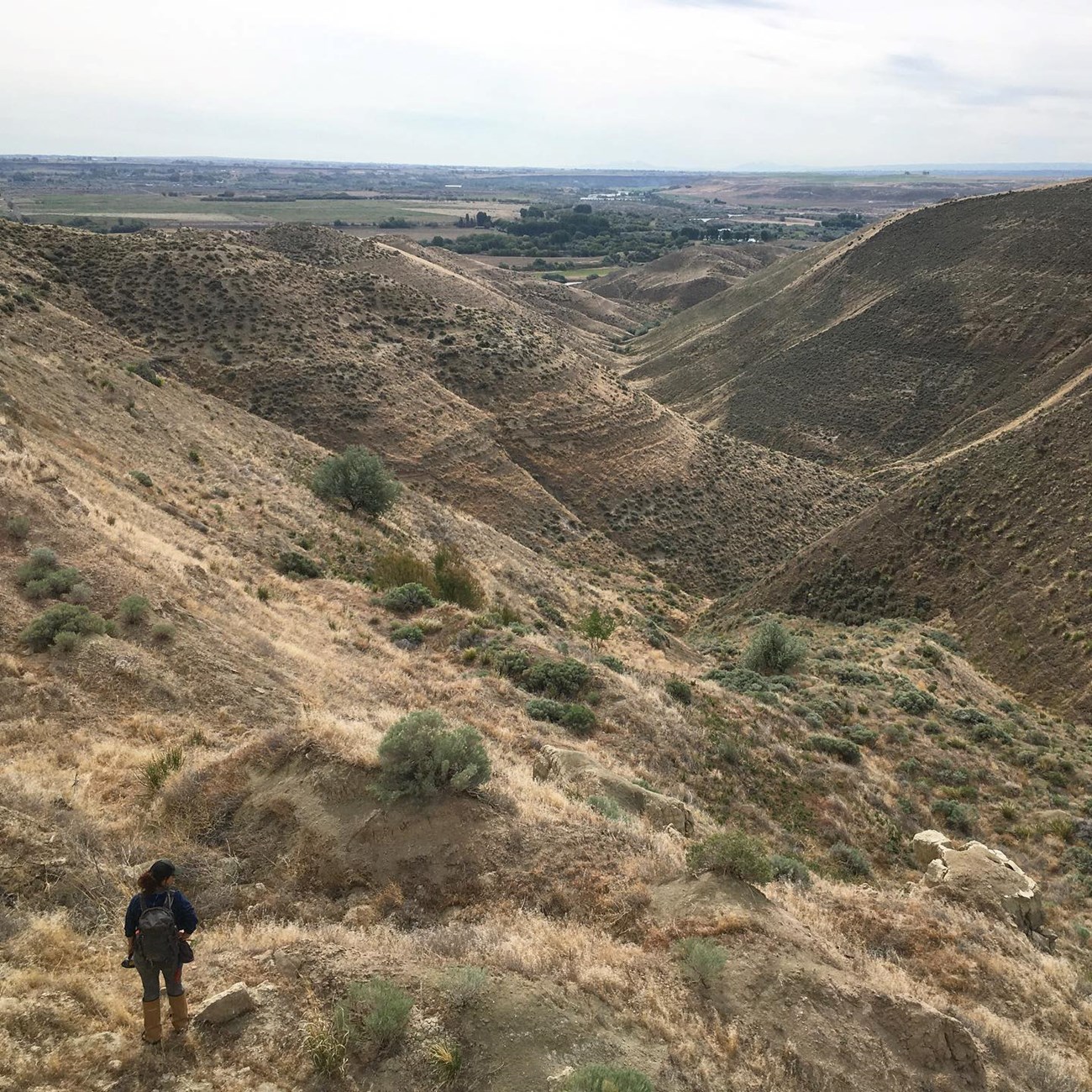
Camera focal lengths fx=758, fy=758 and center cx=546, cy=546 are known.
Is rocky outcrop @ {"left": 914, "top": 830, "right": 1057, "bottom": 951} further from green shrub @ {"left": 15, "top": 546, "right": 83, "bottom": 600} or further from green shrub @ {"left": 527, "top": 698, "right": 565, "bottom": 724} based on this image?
green shrub @ {"left": 15, "top": 546, "right": 83, "bottom": 600}

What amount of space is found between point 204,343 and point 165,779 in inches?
1451

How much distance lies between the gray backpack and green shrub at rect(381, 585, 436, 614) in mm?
13973

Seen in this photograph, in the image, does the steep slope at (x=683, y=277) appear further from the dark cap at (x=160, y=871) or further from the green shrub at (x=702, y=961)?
the dark cap at (x=160, y=871)

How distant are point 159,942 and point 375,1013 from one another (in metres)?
1.68

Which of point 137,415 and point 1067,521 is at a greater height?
point 137,415

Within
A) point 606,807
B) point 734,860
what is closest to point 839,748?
point 606,807

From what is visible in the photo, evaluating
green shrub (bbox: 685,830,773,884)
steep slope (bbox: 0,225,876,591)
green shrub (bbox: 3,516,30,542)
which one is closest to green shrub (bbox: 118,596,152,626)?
green shrub (bbox: 3,516,30,542)

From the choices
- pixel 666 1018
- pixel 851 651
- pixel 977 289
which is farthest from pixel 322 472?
pixel 977 289

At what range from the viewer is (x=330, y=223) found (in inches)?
6398

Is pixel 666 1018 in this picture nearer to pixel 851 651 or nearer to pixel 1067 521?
pixel 851 651

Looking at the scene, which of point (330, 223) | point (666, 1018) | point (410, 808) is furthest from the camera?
point (330, 223)

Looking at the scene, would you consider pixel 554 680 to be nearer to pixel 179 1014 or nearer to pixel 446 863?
pixel 446 863

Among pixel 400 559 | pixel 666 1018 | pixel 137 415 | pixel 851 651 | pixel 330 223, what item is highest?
pixel 330 223

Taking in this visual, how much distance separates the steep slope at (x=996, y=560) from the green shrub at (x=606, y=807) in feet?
63.3
